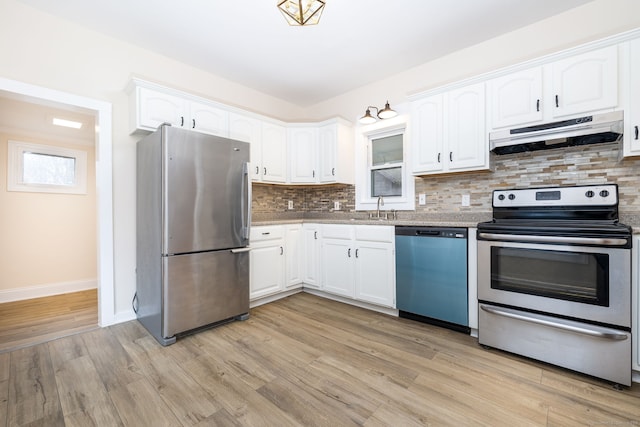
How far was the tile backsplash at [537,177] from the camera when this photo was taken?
208 centimetres

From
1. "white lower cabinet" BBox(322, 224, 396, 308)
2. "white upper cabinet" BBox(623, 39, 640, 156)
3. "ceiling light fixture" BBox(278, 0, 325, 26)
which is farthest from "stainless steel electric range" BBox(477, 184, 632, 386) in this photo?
"ceiling light fixture" BBox(278, 0, 325, 26)

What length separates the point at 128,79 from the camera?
2732 millimetres

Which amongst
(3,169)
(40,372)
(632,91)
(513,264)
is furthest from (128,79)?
(632,91)

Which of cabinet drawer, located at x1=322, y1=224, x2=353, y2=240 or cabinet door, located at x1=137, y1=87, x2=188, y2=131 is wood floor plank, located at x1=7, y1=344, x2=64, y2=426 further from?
cabinet drawer, located at x1=322, y1=224, x2=353, y2=240

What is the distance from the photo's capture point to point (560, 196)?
215cm

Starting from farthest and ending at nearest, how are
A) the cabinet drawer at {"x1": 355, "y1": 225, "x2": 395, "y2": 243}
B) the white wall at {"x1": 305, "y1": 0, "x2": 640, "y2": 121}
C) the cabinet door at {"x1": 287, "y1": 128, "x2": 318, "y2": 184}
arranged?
the cabinet door at {"x1": 287, "y1": 128, "x2": 318, "y2": 184} → the cabinet drawer at {"x1": 355, "y1": 225, "x2": 395, "y2": 243} → the white wall at {"x1": 305, "y1": 0, "x2": 640, "y2": 121}

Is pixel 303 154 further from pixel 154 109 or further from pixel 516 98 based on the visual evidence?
pixel 516 98

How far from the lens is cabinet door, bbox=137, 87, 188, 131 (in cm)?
251

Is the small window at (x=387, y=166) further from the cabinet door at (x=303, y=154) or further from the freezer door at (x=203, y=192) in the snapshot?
the freezer door at (x=203, y=192)

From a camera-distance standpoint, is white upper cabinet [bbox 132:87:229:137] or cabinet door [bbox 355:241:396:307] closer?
white upper cabinet [bbox 132:87:229:137]

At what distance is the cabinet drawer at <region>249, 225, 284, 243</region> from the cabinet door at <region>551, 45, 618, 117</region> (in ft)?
8.86

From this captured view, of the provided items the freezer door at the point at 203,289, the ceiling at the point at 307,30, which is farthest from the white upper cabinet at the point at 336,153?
the freezer door at the point at 203,289

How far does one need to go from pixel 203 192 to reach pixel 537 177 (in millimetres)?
2858

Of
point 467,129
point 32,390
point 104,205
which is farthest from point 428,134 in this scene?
point 32,390
